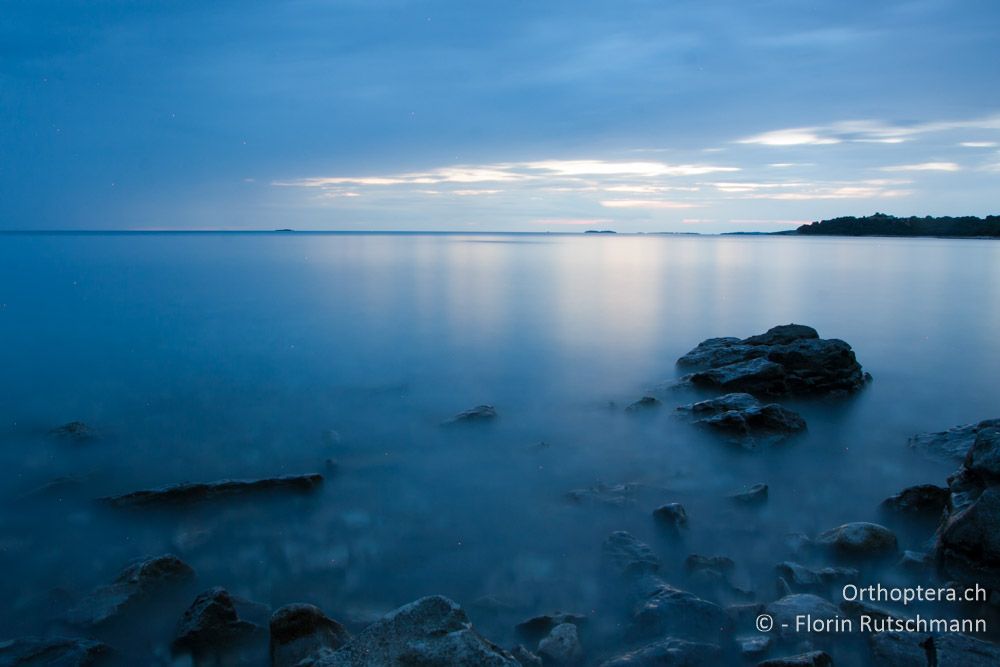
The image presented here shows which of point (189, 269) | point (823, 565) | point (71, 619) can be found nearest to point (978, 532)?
point (823, 565)

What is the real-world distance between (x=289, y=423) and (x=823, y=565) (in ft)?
25.0

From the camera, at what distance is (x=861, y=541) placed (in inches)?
234

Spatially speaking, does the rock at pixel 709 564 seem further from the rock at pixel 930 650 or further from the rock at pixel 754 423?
the rock at pixel 754 423

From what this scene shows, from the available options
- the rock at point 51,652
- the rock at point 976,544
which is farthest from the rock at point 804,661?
the rock at point 51,652

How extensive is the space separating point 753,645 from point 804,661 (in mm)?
440

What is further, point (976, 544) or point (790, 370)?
point (790, 370)

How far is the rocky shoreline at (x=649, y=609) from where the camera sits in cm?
411

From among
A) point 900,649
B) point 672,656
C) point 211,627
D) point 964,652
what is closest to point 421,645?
point 672,656

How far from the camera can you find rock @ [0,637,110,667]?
4.44m

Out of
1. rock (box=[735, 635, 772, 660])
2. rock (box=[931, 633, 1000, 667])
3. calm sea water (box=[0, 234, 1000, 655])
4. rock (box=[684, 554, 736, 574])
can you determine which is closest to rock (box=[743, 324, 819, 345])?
calm sea water (box=[0, 234, 1000, 655])

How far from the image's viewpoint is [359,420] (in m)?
10.3

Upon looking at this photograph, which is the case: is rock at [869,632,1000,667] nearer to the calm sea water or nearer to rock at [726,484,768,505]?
the calm sea water

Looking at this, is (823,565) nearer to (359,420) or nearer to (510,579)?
(510,579)

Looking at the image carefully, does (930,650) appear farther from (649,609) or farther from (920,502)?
(920,502)
